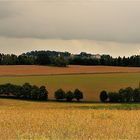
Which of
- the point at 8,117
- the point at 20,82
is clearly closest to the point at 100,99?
the point at 20,82

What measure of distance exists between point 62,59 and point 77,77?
40.3 feet

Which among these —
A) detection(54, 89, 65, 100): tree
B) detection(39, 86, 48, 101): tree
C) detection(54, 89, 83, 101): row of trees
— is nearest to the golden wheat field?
detection(39, 86, 48, 101): tree

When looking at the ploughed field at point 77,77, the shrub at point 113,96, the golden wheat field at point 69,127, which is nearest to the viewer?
the golden wheat field at point 69,127

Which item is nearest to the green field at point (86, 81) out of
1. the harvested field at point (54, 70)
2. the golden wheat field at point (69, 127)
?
the harvested field at point (54, 70)

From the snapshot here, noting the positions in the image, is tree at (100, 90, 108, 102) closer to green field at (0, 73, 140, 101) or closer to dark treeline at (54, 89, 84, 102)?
A: green field at (0, 73, 140, 101)

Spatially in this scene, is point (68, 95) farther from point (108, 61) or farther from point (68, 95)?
point (108, 61)

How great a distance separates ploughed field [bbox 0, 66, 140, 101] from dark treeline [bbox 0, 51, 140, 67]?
148 inches

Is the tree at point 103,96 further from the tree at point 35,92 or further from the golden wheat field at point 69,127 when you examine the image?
the golden wheat field at point 69,127

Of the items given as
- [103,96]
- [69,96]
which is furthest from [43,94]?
[103,96]

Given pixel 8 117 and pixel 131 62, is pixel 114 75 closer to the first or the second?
pixel 131 62

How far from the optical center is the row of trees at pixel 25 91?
63.9 m

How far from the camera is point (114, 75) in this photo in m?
79.2

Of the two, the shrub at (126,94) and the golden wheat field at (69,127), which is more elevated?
the shrub at (126,94)

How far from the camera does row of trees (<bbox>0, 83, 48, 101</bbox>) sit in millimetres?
63938
